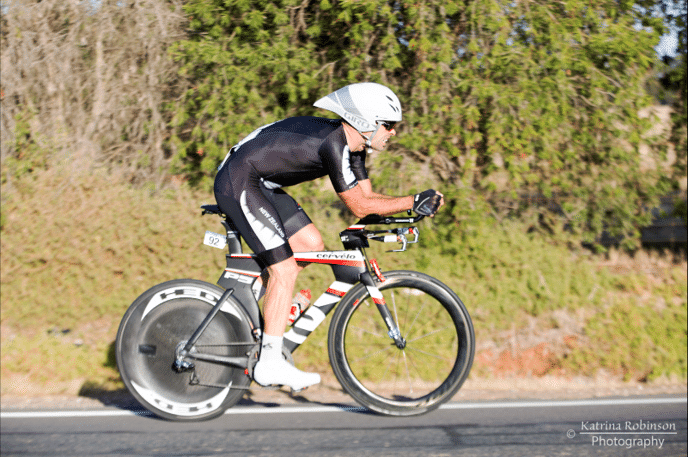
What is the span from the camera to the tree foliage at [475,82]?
19.5ft

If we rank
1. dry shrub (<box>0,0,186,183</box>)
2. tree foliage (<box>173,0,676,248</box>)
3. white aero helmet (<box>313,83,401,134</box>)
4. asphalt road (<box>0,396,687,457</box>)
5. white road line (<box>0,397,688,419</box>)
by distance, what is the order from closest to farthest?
white aero helmet (<box>313,83,401,134</box>) → asphalt road (<box>0,396,687,457</box>) → white road line (<box>0,397,688,419</box>) → tree foliage (<box>173,0,676,248</box>) → dry shrub (<box>0,0,186,183</box>)

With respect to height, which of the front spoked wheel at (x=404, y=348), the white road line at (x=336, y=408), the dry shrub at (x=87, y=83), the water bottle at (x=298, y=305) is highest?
the dry shrub at (x=87, y=83)

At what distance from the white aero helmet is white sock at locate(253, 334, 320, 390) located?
1417mm

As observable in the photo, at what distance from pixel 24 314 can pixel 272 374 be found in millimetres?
3459

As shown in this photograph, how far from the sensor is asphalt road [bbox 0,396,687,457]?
346 cm

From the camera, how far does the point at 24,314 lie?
5590mm

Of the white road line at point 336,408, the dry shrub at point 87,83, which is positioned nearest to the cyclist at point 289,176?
the white road line at point 336,408

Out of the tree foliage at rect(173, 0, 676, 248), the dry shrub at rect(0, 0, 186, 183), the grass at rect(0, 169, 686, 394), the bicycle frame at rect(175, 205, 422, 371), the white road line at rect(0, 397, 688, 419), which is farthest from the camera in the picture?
the dry shrub at rect(0, 0, 186, 183)

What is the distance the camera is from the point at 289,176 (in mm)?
3490

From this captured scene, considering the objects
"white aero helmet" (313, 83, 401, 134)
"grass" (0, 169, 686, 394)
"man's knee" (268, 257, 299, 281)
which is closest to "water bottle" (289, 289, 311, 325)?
"man's knee" (268, 257, 299, 281)

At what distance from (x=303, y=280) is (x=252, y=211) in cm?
233

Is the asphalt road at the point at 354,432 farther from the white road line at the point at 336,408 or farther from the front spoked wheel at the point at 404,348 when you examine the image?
the front spoked wheel at the point at 404,348

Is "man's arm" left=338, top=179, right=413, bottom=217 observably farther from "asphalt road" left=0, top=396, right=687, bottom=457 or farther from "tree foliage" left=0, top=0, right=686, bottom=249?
"tree foliage" left=0, top=0, right=686, bottom=249

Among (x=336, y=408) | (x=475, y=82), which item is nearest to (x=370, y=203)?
(x=336, y=408)
